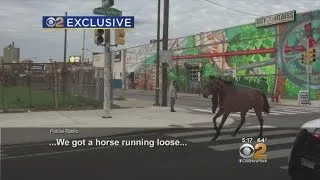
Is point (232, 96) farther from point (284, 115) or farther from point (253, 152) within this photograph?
point (284, 115)

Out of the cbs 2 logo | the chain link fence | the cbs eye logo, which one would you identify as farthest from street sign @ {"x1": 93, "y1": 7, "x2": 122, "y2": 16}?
the cbs 2 logo

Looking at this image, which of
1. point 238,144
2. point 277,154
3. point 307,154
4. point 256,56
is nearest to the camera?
point 307,154

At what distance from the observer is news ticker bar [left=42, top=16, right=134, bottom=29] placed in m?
18.3

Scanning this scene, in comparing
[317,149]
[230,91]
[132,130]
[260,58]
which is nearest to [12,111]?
[132,130]

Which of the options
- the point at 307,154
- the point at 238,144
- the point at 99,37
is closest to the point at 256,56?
the point at 99,37

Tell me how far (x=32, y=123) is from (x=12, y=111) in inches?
215

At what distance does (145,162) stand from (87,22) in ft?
32.1

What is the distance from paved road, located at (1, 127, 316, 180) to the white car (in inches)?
84.4

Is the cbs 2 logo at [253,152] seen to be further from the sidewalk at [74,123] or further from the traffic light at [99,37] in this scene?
the traffic light at [99,37]

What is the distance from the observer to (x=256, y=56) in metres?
49.8

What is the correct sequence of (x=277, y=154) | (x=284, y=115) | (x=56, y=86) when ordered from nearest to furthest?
(x=277, y=154) → (x=284, y=115) → (x=56, y=86)

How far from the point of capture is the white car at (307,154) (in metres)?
6.44

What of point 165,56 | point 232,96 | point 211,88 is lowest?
point 232,96

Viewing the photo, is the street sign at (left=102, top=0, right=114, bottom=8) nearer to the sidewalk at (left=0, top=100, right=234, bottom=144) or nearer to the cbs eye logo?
the cbs eye logo
